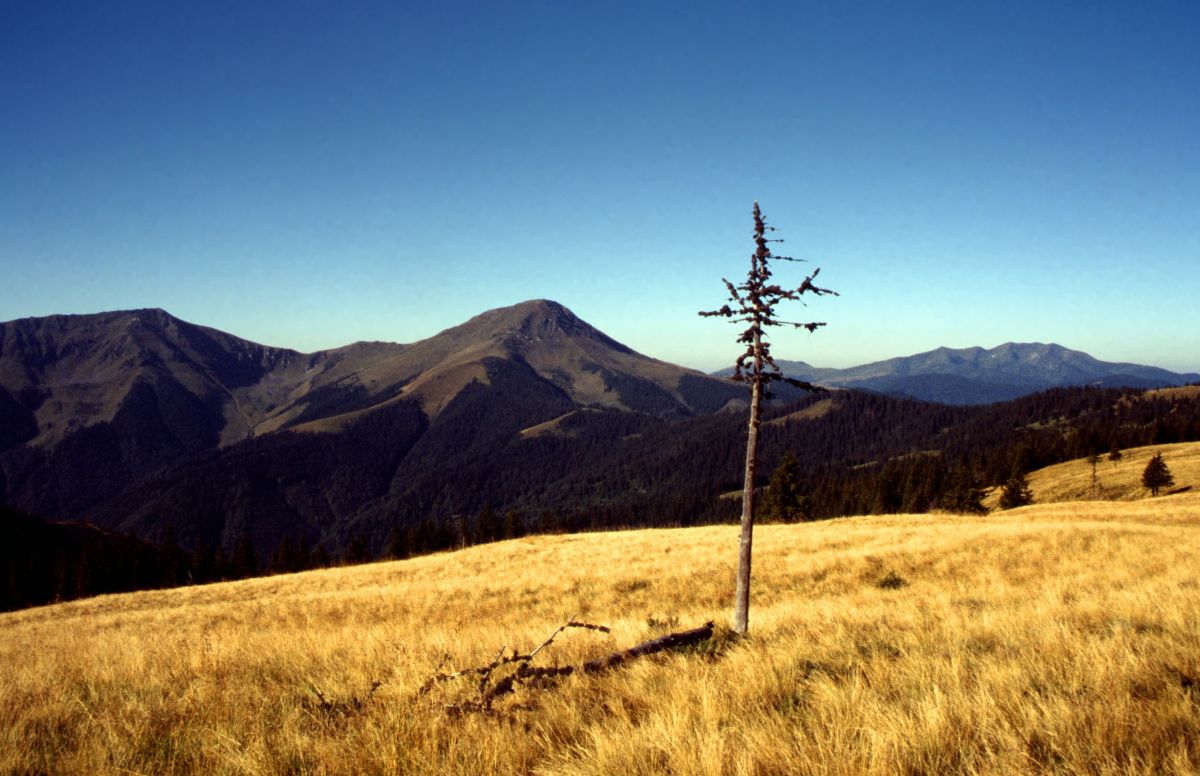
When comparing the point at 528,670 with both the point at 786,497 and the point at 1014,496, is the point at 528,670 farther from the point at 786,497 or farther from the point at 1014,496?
the point at 1014,496

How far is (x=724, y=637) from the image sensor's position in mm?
8008

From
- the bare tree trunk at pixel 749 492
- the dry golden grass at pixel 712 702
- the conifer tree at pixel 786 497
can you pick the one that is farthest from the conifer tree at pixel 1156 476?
the bare tree trunk at pixel 749 492

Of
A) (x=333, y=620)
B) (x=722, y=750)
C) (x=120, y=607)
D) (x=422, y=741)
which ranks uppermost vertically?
(x=722, y=750)

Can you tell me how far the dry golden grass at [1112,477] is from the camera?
220ft

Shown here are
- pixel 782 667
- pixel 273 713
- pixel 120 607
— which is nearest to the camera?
pixel 273 713

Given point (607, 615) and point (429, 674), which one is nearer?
point (429, 674)

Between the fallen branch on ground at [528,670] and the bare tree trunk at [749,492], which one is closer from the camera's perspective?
the fallen branch on ground at [528,670]

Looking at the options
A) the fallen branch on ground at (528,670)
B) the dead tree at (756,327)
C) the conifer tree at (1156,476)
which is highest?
the dead tree at (756,327)

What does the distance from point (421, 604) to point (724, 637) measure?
1374 cm

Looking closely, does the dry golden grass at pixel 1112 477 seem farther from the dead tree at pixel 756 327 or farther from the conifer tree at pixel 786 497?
the dead tree at pixel 756 327

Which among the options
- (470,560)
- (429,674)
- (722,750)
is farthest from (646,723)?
(470,560)

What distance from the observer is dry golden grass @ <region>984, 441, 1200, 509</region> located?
67.1 meters

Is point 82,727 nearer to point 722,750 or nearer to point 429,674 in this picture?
point 429,674

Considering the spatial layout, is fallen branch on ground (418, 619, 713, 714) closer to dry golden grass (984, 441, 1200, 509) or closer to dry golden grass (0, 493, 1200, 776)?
dry golden grass (0, 493, 1200, 776)
